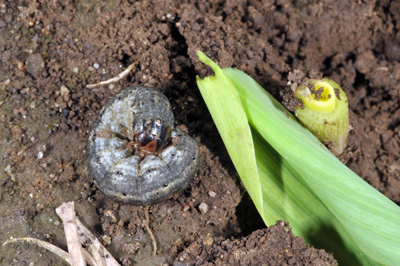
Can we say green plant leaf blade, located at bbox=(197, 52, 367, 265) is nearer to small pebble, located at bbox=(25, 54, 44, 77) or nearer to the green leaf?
the green leaf

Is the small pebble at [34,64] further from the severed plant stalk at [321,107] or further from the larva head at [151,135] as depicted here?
the severed plant stalk at [321,107]

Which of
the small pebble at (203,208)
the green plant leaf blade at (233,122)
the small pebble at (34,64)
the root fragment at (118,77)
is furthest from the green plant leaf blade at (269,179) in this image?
the small pebble at (34,64)

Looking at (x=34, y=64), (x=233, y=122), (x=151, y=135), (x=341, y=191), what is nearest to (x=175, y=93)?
(x=151, y=135)

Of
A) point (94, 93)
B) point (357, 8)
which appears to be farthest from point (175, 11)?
point (357, 8)

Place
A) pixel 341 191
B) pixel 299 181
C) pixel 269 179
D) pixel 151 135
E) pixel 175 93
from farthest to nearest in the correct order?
pixel 175 93, pixel 151 135, pixel 269 179, pixel 299 181, pixel 341 191

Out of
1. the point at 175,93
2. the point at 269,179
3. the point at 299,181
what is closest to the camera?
the point at 299,181

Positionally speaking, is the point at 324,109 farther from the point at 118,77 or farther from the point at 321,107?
the point at 118,77

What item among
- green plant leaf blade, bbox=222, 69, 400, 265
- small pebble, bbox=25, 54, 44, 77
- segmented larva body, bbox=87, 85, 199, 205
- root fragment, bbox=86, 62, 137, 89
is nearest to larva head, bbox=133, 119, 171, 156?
segmented larva body, bbox=87, 85, 199, 205

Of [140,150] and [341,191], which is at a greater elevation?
[341,191]
